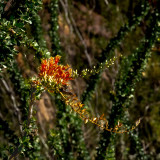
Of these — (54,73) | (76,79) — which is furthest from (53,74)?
(76,79)

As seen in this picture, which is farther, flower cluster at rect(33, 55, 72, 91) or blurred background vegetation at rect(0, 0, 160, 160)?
blurred background vegetation at rect(0, 0, 160, 160)

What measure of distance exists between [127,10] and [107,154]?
4.75 metres

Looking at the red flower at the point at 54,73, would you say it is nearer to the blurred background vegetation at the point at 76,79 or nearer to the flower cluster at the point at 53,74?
the flower cluster at the point at 53,74

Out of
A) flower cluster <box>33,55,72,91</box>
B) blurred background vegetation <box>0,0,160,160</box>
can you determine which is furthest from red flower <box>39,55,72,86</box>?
blurred background vegetation <box>0,0,160,160</box>

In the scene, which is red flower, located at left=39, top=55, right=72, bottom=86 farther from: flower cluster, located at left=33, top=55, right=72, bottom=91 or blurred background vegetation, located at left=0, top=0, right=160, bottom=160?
blurred background vegetation, located at left=0, top=0, right=160, bottom=160

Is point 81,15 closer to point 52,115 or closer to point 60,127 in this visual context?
point 52,115

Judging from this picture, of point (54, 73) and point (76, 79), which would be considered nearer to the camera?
point (54, 73)

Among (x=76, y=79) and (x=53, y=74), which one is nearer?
(x=53, y=74)

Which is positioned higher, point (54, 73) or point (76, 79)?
point (76, 79)

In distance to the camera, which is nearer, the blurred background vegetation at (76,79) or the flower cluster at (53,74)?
the flower cluster at (53,74)

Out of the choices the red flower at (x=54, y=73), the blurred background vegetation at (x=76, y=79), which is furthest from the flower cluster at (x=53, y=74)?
the blurred background vegetation at (x=76, y=79)

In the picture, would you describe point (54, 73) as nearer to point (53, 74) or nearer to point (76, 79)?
point (53, 74)

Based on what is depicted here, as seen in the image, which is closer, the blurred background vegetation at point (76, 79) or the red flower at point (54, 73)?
the red flower at point (54, 73)

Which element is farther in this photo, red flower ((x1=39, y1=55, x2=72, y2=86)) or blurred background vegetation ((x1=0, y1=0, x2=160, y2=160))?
blurred background vegetation ((x1=0, y1=0, x2=160, y2=160))
